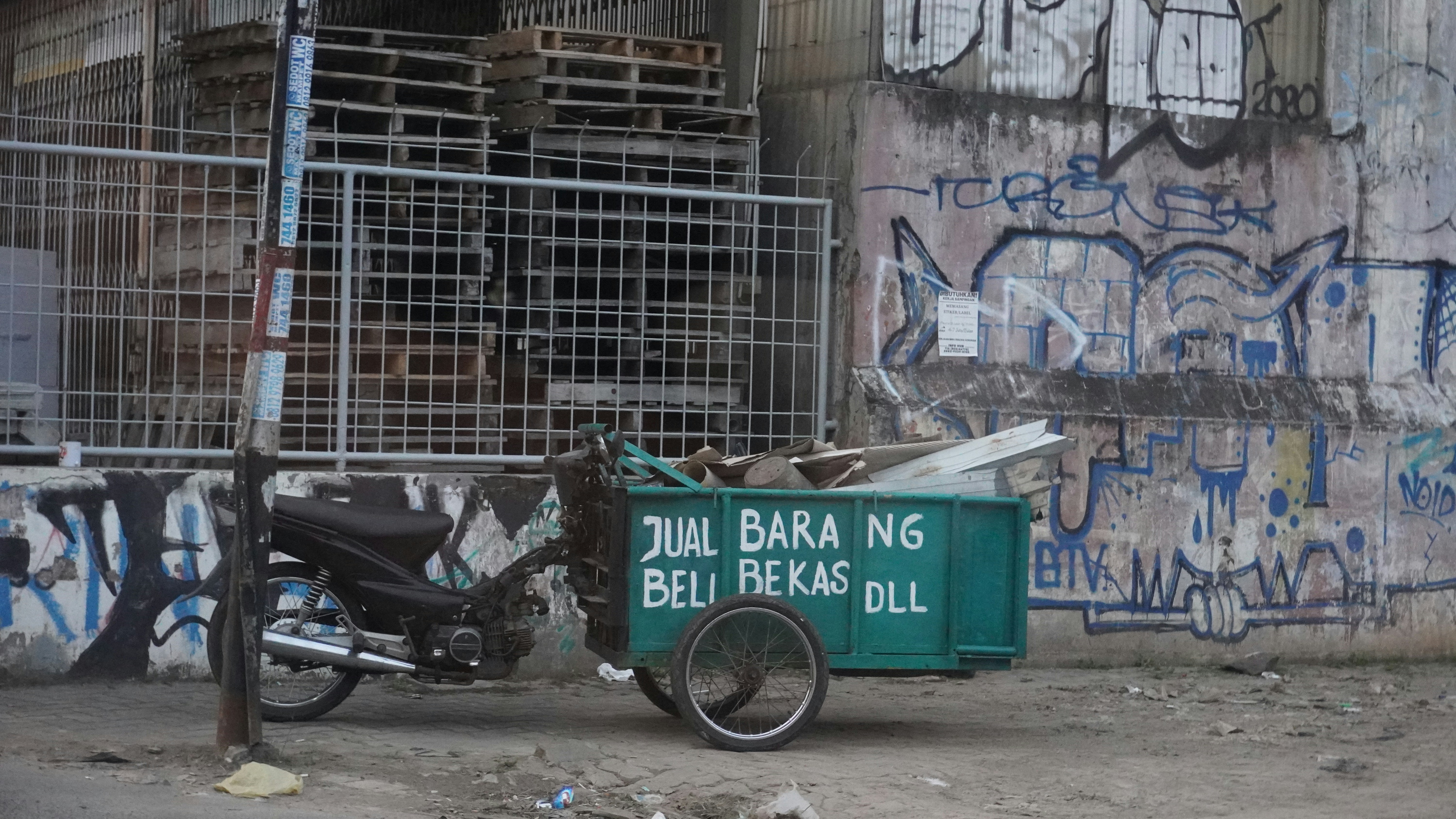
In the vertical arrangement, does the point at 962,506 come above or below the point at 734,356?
below

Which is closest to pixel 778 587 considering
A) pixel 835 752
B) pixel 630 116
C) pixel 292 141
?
pixel 835 752

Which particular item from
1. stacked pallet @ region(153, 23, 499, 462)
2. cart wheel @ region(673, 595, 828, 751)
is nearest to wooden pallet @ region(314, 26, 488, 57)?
stacked pallet @ region(153, 23, 499, 462)

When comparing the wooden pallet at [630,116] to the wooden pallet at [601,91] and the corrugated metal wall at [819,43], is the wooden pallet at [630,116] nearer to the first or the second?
the wooden pallet at [601,91]

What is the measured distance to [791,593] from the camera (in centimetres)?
740

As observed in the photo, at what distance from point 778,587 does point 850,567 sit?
356 millimetres

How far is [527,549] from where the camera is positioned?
911cm

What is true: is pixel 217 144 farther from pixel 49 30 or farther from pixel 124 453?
pixel 49 30

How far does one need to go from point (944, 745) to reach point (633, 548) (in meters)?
1.82

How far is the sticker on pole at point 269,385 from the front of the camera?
254 inches

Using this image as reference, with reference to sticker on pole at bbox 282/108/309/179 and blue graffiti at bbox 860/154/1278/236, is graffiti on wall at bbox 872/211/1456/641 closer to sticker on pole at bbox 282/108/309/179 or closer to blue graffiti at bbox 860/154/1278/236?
blue graffiti at bbox 860/154/1278/236

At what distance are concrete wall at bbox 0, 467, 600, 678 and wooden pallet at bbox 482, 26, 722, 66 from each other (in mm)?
2945

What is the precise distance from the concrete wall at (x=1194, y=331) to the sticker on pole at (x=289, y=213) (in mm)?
4215

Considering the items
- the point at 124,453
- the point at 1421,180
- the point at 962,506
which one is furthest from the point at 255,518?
the point at 1421,180

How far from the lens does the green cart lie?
721 centimetres
